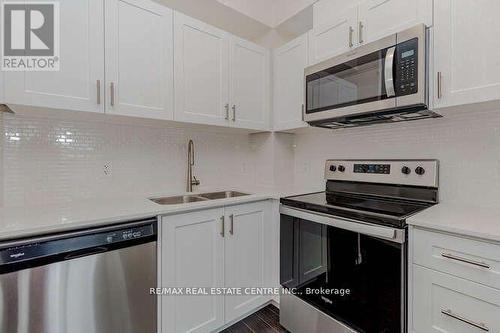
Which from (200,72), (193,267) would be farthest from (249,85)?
(193,267)

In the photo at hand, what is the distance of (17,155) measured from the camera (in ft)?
4.86

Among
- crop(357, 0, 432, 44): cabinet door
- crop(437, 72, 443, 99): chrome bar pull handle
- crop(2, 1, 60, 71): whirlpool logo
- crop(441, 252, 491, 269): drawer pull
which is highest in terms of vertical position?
crop(357, 0, 432, 44): cabinet door

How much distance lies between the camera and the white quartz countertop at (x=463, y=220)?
3.30 feet

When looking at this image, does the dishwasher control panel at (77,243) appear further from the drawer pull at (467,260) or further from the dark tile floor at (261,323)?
the drawer pull at (467,260)

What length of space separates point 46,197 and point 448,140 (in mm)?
2509

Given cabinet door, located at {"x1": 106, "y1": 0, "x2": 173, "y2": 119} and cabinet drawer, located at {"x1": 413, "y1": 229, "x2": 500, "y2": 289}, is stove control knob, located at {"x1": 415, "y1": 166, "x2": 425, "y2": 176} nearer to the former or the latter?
cabinet drawer, located at {"x1": 413, "y1": 229, "x2": 500, "y2": 289}

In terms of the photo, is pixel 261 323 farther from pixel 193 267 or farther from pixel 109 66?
pixel 109 66

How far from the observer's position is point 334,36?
5.84 ft

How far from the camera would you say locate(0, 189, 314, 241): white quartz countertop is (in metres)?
1.07

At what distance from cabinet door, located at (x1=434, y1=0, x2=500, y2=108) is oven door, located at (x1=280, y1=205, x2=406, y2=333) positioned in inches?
29.6

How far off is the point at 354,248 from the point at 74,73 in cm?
180

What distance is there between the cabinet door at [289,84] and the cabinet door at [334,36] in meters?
0.10

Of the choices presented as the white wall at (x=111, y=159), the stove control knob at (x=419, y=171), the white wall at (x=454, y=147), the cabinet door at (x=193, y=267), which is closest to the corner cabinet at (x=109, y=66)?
the white wall at (x=111, y=159)

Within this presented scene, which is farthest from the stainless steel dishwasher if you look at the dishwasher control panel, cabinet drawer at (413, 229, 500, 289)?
cabinet drawer at (413, 229, 500, 289)
